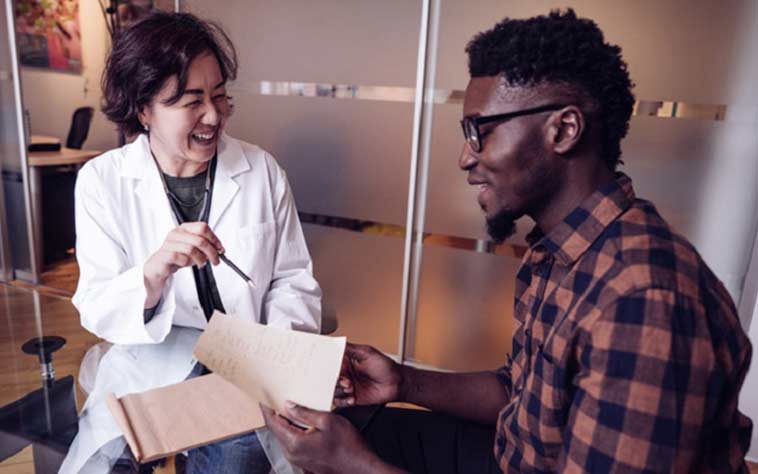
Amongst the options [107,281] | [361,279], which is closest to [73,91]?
[361,279]

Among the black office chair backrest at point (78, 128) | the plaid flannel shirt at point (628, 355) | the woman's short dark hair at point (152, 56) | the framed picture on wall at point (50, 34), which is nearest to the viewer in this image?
the plaid flannel shirt at point (628, 355)

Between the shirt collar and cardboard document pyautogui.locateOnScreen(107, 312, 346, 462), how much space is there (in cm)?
38

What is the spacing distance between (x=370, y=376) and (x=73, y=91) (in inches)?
203

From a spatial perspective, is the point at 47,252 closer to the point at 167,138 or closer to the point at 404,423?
the point at 167,138

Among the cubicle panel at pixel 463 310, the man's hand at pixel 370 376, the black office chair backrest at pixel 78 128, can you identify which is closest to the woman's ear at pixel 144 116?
the man's hand at pixel 370 376

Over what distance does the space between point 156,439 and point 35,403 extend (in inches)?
18.7

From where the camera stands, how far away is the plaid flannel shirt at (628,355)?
2.02 feet

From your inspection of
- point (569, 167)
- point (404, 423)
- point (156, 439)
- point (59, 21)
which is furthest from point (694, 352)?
point (59, 21)

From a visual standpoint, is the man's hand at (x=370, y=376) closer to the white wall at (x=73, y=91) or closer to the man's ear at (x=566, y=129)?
the man's ear at (x=566, y=129)

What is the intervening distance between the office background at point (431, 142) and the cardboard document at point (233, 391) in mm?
1379

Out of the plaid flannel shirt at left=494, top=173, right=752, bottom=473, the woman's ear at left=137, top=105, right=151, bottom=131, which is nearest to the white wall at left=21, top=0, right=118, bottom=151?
the woman's ear at left=137, top=105, right=151, bottom=131

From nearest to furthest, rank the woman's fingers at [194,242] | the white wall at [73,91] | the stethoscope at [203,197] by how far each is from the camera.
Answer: the woman's fingers at [194,242] < the stethoscope at [203,197] < the white wall at [73,91]

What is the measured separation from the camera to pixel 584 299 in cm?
72

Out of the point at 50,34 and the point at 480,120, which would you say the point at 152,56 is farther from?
the point at 50,34
